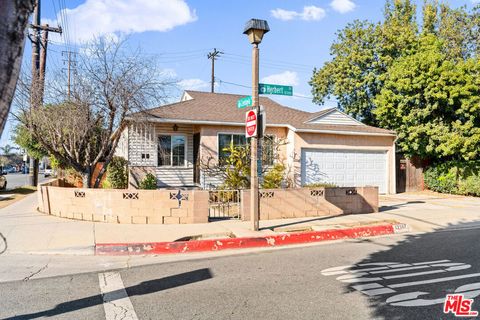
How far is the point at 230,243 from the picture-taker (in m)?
8.02

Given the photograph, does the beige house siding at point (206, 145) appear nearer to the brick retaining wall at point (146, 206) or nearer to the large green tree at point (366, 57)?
the brick retaining wall at point (146, 206)

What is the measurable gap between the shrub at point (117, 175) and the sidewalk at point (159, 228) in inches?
171

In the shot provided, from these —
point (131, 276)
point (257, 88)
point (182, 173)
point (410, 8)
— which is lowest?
point (131, 276)

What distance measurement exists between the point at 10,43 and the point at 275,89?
7176 mm

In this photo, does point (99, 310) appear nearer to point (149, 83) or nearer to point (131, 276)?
point (131, 276)

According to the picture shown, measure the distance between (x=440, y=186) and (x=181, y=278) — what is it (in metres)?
18.3

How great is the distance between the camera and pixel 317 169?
17734mm

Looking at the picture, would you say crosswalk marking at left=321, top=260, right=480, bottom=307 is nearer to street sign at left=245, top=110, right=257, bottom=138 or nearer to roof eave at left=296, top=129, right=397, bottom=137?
street sign at left=245, top=110, right=257, bottom=138

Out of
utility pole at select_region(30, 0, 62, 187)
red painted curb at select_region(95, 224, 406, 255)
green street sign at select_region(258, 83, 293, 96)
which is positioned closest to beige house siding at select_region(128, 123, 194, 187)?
utility pole at select_region(30, 0, 62, 187)

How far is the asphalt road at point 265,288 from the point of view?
14.4 ft

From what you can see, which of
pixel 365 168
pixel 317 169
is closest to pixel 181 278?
pixel 317 169

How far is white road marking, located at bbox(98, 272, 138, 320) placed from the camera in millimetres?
4328

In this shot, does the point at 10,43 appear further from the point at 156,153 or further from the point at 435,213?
the point at 156,153

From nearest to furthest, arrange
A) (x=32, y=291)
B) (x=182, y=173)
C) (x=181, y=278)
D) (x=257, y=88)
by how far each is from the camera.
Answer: (x=32, y=291) → (x=181, y=278) → (x=257, y=88) → (x=182, y=173)
